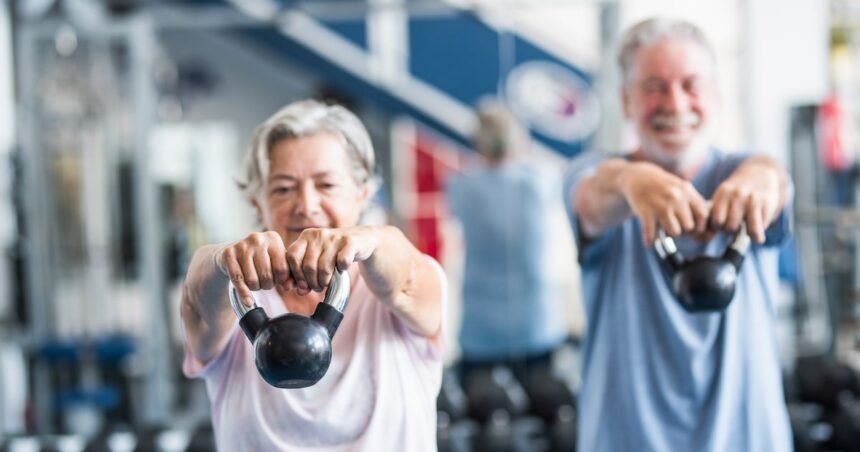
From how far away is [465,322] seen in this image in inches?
149

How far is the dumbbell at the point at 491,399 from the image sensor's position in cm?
307

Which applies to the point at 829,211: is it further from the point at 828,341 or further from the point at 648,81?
the point at 648,81

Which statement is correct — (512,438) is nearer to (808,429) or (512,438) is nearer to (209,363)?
(808,429)

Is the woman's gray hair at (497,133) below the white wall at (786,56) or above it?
below

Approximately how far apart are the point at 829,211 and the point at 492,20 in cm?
205

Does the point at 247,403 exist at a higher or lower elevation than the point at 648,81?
lower

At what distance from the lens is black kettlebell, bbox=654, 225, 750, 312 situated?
110cm

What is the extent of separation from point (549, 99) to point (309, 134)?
15.2 feet

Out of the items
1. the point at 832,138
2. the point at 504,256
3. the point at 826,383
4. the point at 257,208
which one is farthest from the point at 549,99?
the point at 257,208

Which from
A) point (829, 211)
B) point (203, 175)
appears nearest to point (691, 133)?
point (829, 211)

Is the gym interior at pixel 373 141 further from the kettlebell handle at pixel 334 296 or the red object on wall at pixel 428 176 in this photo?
the kettlebell handle at pixel 334 296

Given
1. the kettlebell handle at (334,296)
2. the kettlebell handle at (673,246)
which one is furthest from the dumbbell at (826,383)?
the kettlebell handle at (334,296)

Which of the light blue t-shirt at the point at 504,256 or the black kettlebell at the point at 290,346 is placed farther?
the light blue t-shirt at the point at 504,256

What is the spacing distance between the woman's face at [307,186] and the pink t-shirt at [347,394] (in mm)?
98
